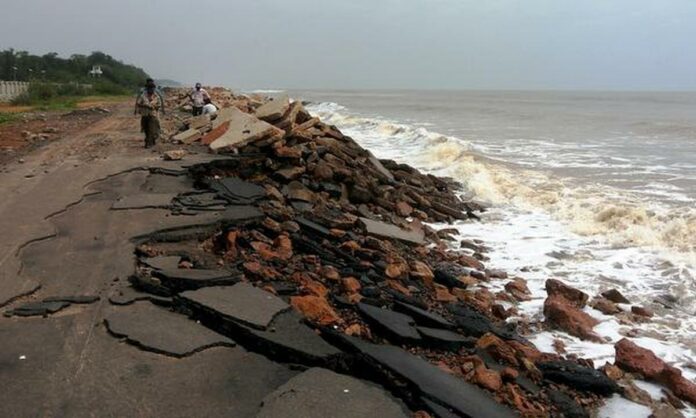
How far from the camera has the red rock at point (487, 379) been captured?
4.00 metres

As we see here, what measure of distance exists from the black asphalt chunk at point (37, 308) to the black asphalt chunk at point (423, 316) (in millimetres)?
2655

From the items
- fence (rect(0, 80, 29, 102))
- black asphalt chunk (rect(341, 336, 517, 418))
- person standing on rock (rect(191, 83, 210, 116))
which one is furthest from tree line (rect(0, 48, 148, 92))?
black asphalt chunk (rect(341, 336, 517, 418))

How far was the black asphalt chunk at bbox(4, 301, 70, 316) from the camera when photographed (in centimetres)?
403

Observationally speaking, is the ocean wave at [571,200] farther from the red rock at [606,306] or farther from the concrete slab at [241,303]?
the concrete slab at [241,303]

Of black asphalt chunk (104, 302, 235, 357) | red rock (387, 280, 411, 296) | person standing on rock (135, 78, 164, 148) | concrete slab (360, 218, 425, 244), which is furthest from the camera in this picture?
person standing on rock (135, 78, 164, 148)

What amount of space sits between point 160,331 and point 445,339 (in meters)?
2.15

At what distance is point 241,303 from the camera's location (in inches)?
170

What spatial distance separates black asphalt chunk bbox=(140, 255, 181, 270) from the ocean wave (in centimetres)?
685

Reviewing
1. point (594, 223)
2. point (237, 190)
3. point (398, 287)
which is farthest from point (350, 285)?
point (594, 223)

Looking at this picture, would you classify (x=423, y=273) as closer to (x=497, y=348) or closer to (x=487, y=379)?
(x=497, y=348)

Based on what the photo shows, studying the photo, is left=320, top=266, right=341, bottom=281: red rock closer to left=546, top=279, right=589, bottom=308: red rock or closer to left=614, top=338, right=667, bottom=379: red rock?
left=546, top=279, right=589, bottom=308: red rock

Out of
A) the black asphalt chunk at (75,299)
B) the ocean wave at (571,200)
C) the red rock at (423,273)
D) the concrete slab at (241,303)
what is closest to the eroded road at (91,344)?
the black asphalt chunk at (75,299)

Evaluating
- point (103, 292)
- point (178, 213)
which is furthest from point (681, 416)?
point (178, 213)

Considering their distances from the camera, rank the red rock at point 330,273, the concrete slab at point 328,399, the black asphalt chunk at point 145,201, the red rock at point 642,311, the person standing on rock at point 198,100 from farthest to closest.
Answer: the person standing on rock at point 198,100
the black asphalt chunk at point 145,201
the red rock at point 642,311
the red rock at point 330,273
the concrete slab at point 328,399
